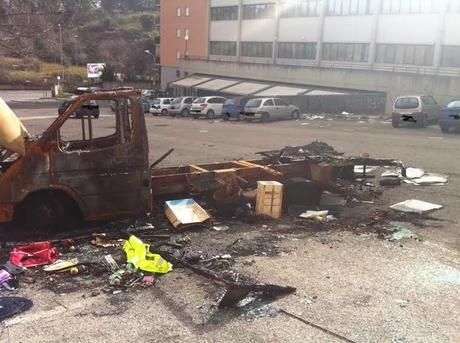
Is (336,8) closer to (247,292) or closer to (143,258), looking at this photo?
(143,258)

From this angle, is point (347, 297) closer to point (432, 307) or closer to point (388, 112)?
point (432, 307)

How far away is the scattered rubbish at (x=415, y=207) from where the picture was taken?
29.8 ft

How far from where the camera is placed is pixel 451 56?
39562mm

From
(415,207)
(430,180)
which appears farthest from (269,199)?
(430,180)

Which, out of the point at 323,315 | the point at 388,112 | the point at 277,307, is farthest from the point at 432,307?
the point at 388,112

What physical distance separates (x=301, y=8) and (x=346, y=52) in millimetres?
7626

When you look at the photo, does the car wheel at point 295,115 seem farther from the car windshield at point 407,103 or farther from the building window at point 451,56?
the building window at point 451,56

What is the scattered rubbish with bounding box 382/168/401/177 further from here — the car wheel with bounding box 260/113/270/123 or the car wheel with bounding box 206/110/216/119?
the car wheel with bounding box 206/110/216/119

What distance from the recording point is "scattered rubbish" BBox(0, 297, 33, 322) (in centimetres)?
492

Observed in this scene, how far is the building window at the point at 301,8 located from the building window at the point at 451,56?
1438cm

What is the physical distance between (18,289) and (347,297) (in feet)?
11.9

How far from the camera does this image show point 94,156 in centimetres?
729

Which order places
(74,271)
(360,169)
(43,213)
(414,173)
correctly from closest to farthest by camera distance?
(74,271) < (43,213) < (414,173) < (360,169)

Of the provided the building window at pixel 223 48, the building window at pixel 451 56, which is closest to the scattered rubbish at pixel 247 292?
the building window at pixel 451 56
